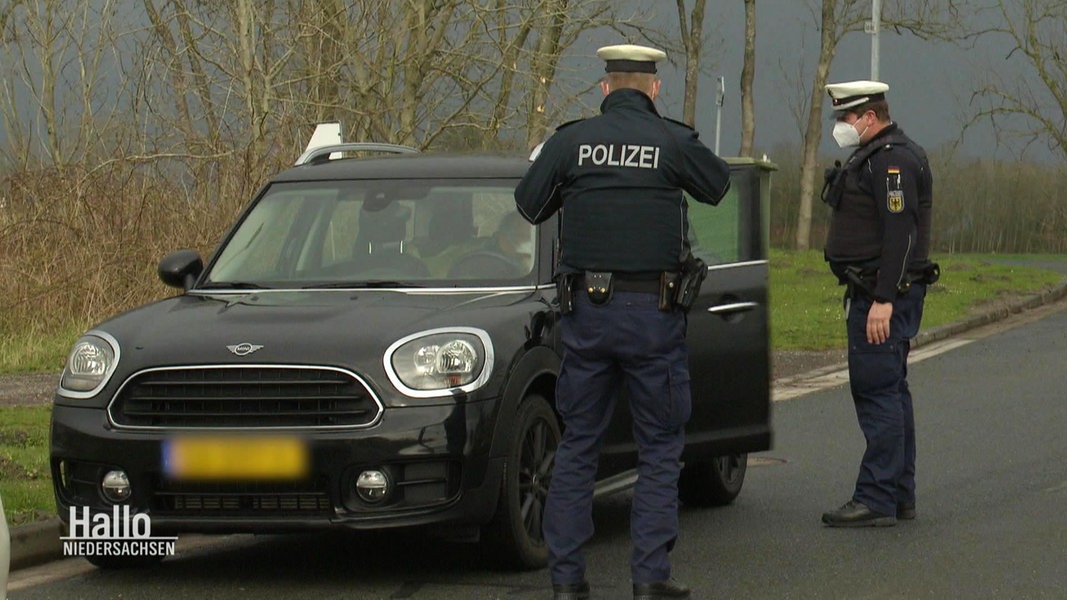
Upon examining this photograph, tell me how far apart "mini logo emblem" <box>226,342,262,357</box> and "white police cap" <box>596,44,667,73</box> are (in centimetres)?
159

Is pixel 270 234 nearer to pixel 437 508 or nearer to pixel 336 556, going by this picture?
pixel 336 556

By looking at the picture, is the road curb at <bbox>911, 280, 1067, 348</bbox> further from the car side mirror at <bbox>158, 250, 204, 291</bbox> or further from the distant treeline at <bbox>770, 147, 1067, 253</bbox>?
the distant treeline at <bbox>770, 147, 1067, 253</bbox>

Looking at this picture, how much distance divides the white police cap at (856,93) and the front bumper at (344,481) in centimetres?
248

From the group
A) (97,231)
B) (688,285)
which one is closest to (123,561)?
(688,285)

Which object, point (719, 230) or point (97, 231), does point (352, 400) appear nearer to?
point (719, 230)

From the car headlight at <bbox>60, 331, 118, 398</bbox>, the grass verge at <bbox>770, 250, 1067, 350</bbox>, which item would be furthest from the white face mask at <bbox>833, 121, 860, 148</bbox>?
the grass verge at <bbox>770, 250, 1067, 350</bbox>

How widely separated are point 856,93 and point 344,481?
3078 mm

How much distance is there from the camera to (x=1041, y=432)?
37.0 ft

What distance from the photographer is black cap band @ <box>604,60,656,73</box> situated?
605 cm

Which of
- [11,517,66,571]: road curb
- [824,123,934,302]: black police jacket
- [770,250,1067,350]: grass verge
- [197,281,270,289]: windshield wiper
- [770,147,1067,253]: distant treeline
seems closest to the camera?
[11,517,66,571]: road curb

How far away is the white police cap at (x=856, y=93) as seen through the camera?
26.1 feet

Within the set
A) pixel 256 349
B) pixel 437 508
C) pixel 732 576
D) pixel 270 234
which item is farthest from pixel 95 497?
pixel 732 576

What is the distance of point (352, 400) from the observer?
249 inches

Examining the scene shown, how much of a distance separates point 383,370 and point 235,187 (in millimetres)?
11036
